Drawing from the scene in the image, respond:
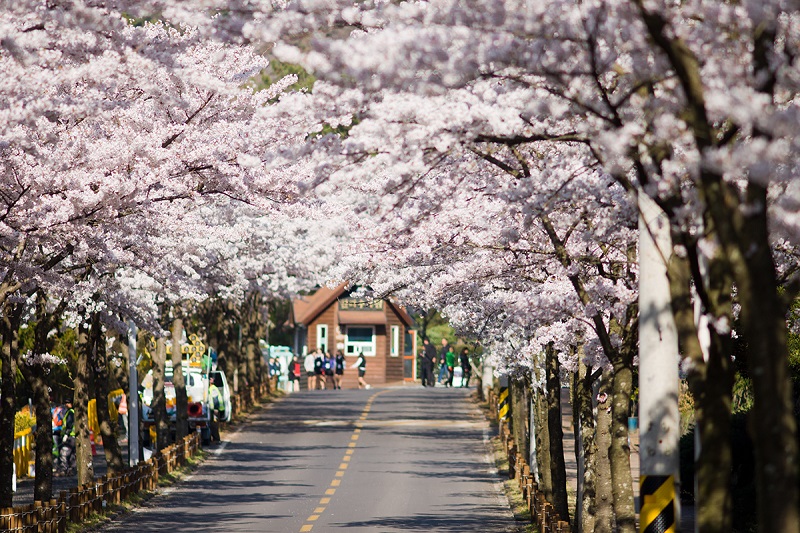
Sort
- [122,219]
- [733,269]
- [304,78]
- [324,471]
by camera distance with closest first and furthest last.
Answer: [733,269]
[122,219]
[324,471]
[304,78]

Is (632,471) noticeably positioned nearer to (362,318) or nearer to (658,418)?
(658,418)

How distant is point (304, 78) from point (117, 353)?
104 feet

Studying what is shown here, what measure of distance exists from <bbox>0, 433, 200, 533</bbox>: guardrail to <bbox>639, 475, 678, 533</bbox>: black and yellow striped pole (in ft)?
34.3

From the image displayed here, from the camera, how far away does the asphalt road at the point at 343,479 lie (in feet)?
81.7

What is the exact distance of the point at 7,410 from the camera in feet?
71.1

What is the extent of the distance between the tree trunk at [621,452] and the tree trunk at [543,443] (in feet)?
36.4

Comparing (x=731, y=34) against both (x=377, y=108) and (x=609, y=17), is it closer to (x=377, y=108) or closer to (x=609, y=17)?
(x=609, y=17)

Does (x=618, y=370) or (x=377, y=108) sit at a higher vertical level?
(x=377, y=108)

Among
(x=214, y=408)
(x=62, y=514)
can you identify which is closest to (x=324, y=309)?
(x=214, y=408)

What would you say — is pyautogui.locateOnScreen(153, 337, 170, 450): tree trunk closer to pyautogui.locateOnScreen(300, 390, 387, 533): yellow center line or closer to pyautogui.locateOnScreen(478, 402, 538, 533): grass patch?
pyautogui.locateOnScreen(300, 390, 387, 533): yellow center line

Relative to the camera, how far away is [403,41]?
8.76 meters

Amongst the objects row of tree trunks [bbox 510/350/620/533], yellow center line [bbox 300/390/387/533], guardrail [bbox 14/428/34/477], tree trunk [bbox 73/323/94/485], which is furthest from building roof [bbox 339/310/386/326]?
tree trunk [bbox 73/323/94/485]

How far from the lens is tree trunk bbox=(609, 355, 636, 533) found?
1427 cm

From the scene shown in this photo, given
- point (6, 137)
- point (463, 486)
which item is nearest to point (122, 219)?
point (6, 137)
